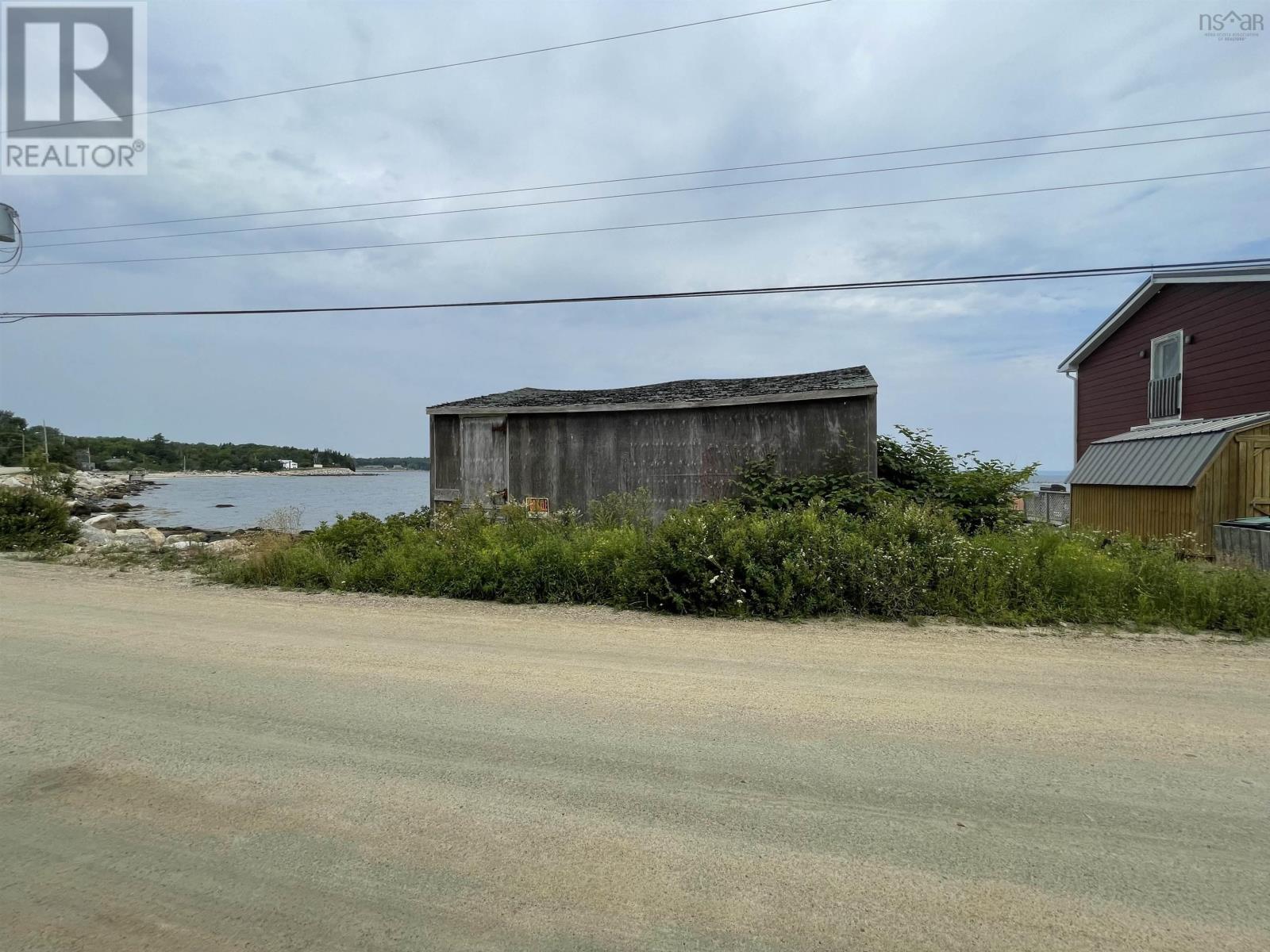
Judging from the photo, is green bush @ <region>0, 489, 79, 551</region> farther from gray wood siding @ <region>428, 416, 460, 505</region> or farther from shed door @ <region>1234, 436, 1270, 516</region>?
shed door @ <region>1234, 436, 1270, 516</region>

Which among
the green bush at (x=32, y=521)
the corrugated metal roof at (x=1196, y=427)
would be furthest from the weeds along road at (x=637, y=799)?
the green bush at (x=32, y=521)

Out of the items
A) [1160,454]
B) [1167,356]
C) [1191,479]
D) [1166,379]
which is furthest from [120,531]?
[1167,356]

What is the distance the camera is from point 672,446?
471 inches

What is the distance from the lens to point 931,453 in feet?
38.2

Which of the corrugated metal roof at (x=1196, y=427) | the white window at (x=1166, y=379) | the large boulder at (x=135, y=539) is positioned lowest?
the large boulder at (x=135, y=539)

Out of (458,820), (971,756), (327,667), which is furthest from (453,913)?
(327,667)

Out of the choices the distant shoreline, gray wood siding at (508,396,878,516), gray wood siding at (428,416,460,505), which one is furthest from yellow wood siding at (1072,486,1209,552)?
the distant shoreline

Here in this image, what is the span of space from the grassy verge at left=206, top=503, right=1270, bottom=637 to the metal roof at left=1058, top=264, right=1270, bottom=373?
7739 mm

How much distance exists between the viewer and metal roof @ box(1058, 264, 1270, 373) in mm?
13930

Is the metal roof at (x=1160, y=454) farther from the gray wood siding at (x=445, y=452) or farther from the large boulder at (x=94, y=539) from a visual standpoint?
the large boulder at (x=94, y=539)

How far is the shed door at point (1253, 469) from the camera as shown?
11922mm

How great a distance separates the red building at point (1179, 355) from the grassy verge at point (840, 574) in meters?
8.55

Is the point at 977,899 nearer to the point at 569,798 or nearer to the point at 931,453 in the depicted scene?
the point at 569,798

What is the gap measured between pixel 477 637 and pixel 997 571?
5.65 metres
